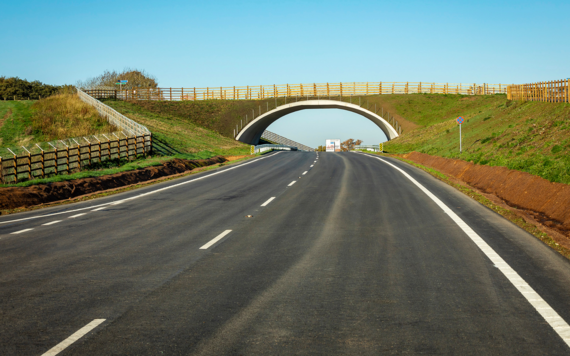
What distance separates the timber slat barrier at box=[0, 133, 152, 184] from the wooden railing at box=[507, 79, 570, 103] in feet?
84.4

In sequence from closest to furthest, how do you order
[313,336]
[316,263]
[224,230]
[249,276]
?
[313,336]
[249,276]
[316,263]
[224,230]

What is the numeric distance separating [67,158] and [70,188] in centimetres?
779

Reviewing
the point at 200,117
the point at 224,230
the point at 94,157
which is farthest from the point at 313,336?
the point at 200,117

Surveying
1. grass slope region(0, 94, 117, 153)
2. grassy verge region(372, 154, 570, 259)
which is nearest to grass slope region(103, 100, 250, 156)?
grass slope region(0, 94, 117, 153)

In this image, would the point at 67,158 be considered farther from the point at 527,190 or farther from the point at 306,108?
the point at 306,108

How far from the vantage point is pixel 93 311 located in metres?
5.02

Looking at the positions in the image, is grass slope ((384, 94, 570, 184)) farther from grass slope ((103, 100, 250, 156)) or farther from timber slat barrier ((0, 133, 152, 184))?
grass slope ((103, 100, 250, 156))

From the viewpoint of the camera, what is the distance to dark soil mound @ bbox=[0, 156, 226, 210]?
1577cm

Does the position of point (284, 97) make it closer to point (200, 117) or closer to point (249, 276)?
point (200, 117)

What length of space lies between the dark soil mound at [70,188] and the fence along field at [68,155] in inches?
169

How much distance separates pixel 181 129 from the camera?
5638 centimetres

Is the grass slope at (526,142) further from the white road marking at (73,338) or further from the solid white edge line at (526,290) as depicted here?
the white road marking at (73,338)

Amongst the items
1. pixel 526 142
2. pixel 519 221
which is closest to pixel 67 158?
pixel 526 142

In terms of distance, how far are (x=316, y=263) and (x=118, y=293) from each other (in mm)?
2801
